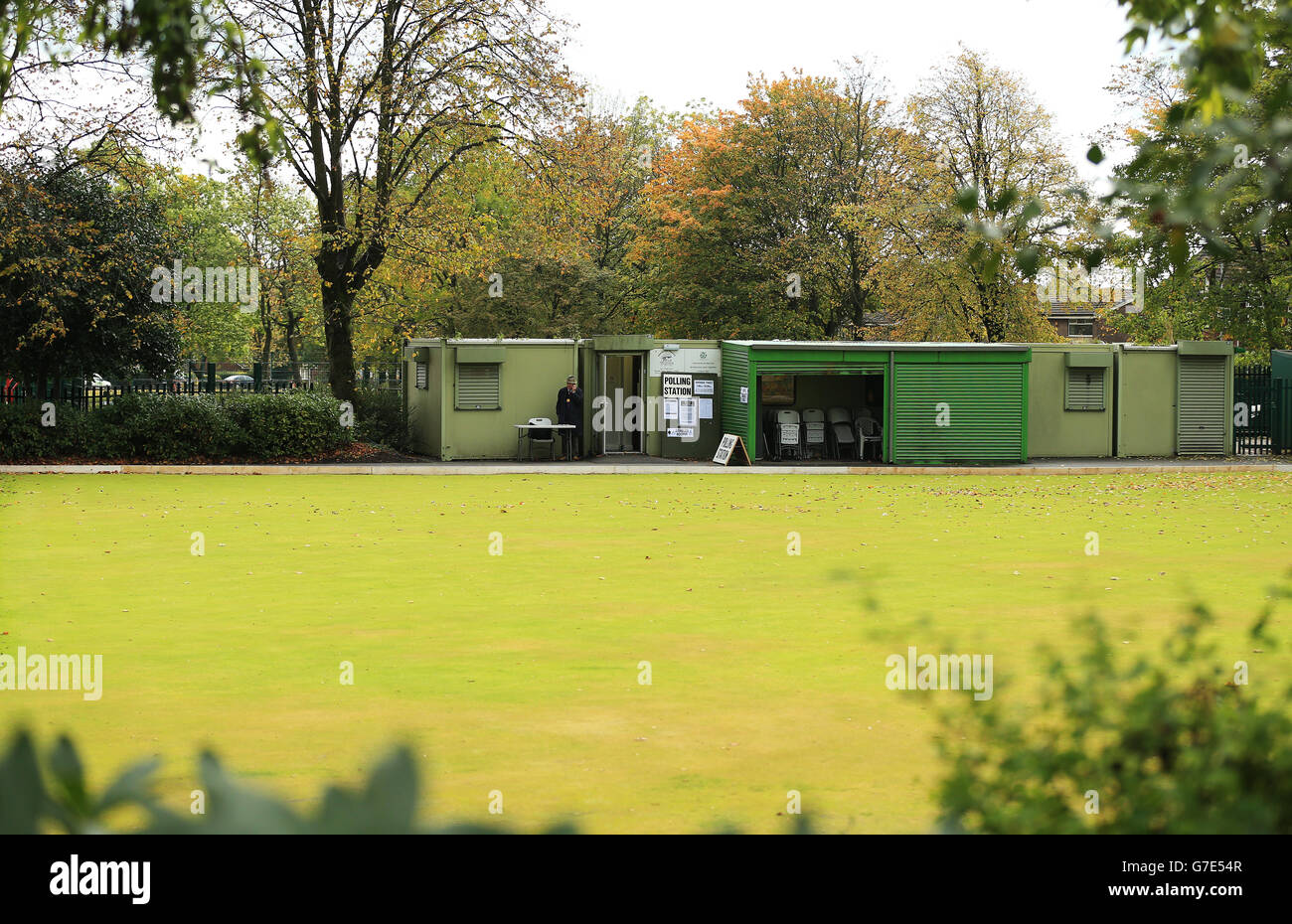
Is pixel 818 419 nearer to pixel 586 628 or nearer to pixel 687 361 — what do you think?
pixel 687 361

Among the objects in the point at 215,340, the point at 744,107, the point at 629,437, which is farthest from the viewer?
the point at 215,340

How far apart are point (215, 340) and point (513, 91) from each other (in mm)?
A: 43609

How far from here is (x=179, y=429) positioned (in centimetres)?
3138

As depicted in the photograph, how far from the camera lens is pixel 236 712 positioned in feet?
25.5

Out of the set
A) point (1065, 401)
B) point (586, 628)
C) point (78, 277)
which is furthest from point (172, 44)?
point (1065, 401)

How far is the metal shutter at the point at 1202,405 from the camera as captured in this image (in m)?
35.4

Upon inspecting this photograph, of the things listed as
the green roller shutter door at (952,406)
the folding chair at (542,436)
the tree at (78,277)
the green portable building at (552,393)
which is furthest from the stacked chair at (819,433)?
the tree at (78,277)

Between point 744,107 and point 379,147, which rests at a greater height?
point 744,107

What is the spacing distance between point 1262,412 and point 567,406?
20456 millimetres

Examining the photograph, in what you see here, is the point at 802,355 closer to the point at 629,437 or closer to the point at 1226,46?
the point at 629,437

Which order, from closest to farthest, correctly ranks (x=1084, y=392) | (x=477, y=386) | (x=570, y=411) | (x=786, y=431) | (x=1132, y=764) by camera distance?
(x=1132, y=764) → (x=570, y=411) → (x=477, y=386) → (x=786, y=431) → (x=1084, y=392)

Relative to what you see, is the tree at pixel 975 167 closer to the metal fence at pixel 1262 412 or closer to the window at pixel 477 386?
the metal fence at pixel 1262 412

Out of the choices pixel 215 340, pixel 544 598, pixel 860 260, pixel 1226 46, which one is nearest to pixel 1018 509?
pixel 544 598

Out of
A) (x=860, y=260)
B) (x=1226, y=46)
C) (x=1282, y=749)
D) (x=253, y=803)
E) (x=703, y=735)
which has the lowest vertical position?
(x=703, y=735)
